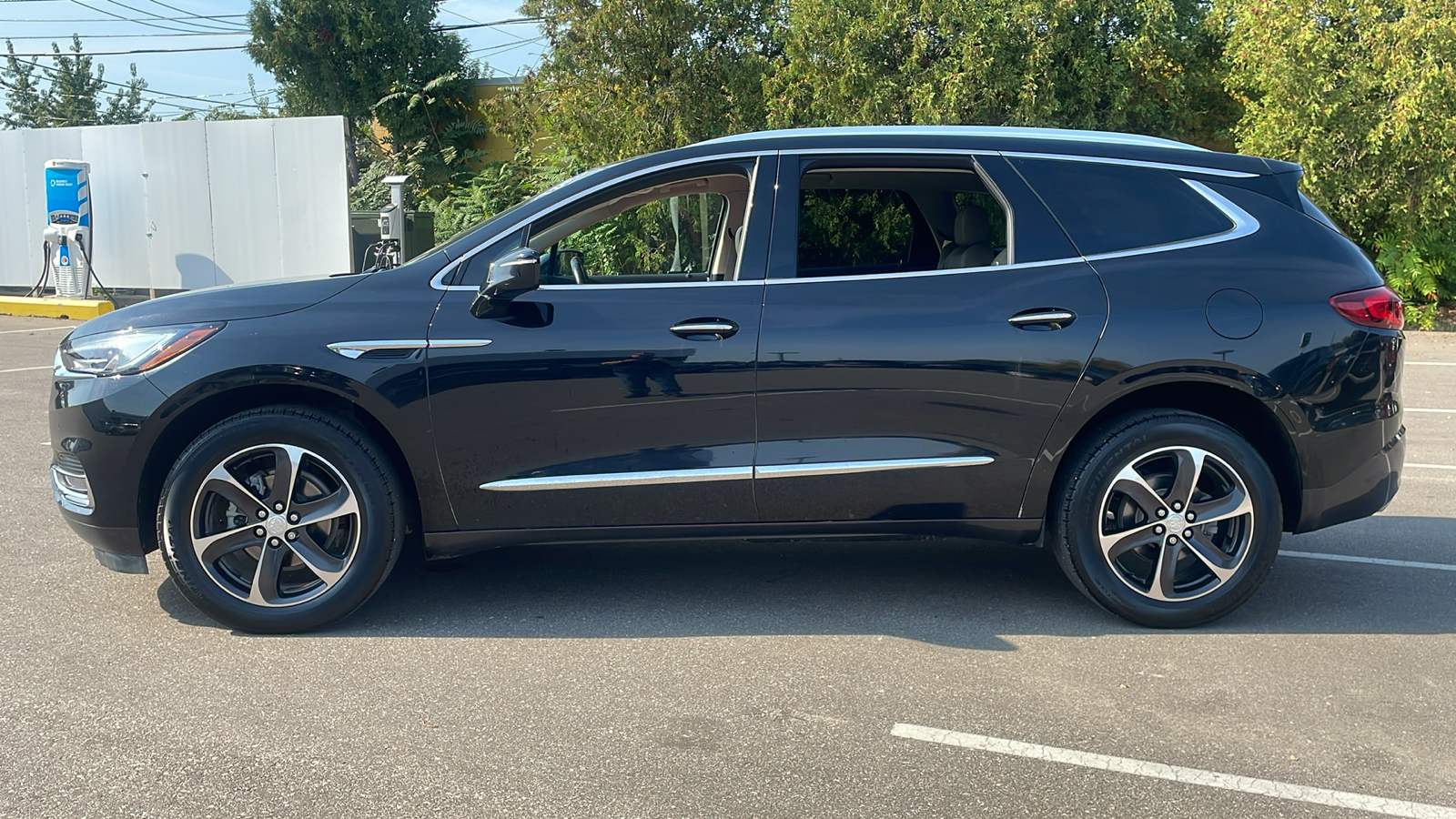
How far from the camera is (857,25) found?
49.6 ft

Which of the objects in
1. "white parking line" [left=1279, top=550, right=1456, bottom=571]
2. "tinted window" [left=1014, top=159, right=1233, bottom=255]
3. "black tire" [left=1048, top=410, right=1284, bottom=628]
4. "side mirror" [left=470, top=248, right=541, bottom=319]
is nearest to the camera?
"side mirror" [left=470, top=248, right=541, bottom=319]

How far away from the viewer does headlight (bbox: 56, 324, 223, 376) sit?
4148 millimetres

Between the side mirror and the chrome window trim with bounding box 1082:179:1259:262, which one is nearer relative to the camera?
the side mirror

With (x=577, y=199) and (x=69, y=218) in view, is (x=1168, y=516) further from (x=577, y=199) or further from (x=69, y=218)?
(x=69, y=218)

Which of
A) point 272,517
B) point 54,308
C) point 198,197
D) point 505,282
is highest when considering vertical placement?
point 198,197

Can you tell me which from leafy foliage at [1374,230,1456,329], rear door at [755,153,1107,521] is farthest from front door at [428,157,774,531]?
leafy foliage at [1374,230,1456,329]

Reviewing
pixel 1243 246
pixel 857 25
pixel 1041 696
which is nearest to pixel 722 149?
pixel 1243 246

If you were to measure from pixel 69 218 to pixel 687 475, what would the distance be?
705 inches

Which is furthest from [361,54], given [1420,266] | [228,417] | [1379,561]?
[1379,561]

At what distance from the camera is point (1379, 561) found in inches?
208

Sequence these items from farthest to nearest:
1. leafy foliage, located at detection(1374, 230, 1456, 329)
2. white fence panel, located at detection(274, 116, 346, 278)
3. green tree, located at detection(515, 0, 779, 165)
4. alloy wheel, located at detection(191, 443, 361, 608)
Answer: white fence panel, located at detection(274, 116, 346, 278)
green tree, located at detection(515, 0, 779, 165)
leafy foliage, located at detection(1374, 230, 1456, 329)
alloy wheel, located at detection(191, 443, 361, 608)

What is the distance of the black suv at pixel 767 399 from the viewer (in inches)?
164

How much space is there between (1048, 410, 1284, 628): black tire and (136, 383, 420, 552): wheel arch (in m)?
2.42

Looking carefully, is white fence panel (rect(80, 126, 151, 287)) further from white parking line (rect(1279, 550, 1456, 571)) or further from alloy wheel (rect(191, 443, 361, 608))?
white parking line (rect(1279, 550, 1456, 571))
